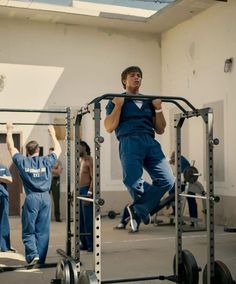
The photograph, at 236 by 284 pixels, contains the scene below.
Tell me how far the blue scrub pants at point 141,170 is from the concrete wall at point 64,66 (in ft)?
23.4

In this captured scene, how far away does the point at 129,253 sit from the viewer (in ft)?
21.1

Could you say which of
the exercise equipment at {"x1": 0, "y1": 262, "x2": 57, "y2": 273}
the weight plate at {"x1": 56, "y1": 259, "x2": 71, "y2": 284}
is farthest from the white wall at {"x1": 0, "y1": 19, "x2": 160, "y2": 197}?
the weight plate at {"x1": 56, "y1": 259, "x2": 71, "y2": 284}

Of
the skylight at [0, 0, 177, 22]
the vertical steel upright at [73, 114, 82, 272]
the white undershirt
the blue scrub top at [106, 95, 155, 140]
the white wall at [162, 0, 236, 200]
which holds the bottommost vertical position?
the vertical steel upright at [73, 114, 82, 272]

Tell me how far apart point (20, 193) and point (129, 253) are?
491 cm

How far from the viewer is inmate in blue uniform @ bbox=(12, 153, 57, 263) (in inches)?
210

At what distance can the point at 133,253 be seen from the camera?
6441mm

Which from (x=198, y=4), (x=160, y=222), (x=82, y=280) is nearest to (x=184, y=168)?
(x=160, y=222)

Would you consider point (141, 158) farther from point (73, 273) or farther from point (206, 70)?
point (206, 70)

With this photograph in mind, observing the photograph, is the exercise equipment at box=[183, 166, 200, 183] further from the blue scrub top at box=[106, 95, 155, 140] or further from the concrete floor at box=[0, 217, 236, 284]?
the blue scrub top at box=[106, 95, 155, 140]

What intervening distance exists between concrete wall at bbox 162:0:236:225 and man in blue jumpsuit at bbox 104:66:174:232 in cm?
560

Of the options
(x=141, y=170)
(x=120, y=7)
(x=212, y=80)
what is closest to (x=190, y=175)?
(x=212, y=80)

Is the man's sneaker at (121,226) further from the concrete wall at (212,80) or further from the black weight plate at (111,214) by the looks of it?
the concrete wall at (212,80)

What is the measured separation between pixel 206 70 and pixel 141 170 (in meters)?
6.89

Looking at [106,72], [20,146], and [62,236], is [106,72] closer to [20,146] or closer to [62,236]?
[20,146]
